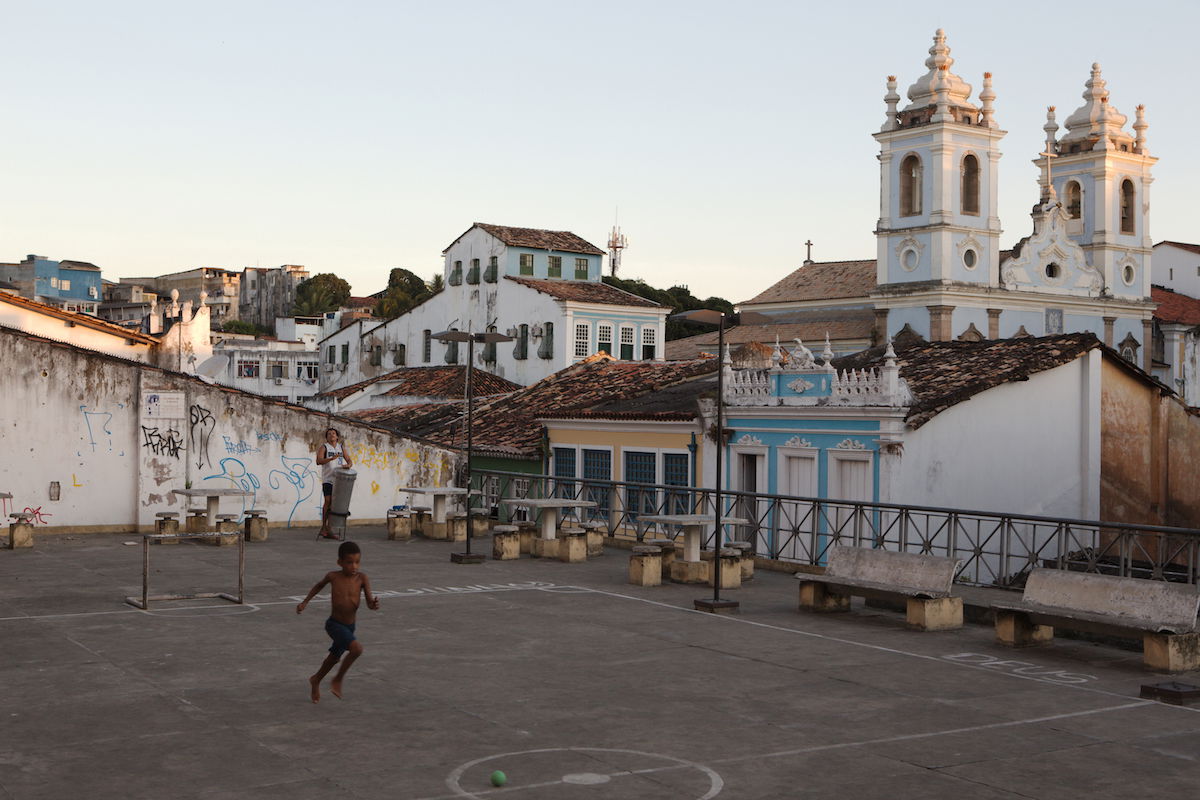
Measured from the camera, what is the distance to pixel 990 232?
66562mm

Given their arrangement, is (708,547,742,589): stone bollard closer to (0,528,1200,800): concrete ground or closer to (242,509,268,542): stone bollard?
(0,528,1200,800): concrete ground

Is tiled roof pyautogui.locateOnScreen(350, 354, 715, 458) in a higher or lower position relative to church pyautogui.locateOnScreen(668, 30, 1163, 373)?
lower

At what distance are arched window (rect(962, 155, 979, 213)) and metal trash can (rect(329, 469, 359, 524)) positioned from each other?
51.0 metres

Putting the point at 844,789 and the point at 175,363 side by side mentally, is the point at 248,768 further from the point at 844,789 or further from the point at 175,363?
the point at 175,363

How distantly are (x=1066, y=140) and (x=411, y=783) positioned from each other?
76.3 meters

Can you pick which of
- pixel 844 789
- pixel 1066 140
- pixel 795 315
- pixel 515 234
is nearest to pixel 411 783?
pixel 844 789

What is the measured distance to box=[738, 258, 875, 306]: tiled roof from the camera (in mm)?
74875

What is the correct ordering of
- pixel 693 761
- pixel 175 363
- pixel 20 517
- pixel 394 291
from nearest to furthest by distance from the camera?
pixel 693 761 → pixel 20 517 → pixel 175 363 → pixel 394 291

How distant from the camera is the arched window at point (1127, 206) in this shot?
75.4 metres

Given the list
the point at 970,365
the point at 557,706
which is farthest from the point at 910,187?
the point at 557,706

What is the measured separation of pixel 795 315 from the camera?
7650 centimetres

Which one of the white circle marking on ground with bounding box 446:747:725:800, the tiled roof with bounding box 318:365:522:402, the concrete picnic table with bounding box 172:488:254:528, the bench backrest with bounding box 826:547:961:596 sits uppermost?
the tiled roof with bounding box 318:365:522:402

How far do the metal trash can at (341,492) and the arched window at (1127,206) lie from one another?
64.3m

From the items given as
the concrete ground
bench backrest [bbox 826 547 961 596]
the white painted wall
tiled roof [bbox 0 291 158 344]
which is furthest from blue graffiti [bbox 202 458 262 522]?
bench backrest [bbox 826 547 961 596]
